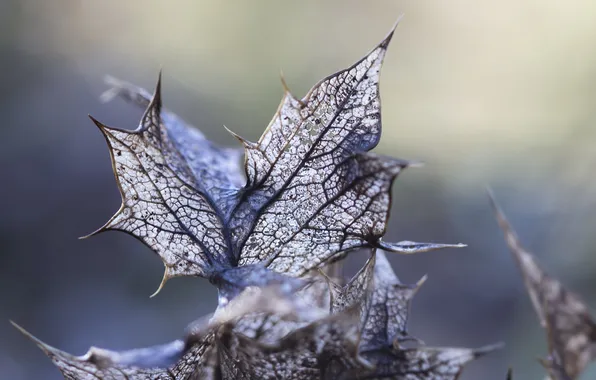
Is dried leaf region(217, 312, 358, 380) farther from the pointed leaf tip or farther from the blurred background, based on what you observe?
the blurred background

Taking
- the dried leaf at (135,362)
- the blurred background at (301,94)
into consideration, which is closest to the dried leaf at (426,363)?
the dried leaf at (135,362)

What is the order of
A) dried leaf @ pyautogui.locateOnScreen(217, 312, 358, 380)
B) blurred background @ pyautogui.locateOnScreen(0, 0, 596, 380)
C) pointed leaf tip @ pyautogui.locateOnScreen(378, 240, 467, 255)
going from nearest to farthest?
dried leaf @ pyautogui.locateOnScreen(217, 312, 358, 380) < pointed leaf tip @ pyautogui.locateOnScreen(378, 240, 467, 255) < blurred background @ pyautogui.locateOnScreen(0, 0, 596, 380)

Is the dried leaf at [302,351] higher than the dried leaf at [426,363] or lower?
lower

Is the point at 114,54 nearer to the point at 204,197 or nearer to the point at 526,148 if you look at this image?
the point at 526,148

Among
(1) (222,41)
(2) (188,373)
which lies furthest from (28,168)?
(2) (188,373)

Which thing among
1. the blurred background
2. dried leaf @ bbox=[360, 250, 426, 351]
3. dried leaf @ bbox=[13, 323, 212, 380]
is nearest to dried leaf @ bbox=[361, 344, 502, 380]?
dried leaf @ bbox=[360, 250, 426, 351]

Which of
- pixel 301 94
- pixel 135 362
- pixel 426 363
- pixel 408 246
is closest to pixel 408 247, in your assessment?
pixel 408 246

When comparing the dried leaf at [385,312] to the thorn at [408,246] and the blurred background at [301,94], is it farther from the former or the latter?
the blurred background at [301,94]
